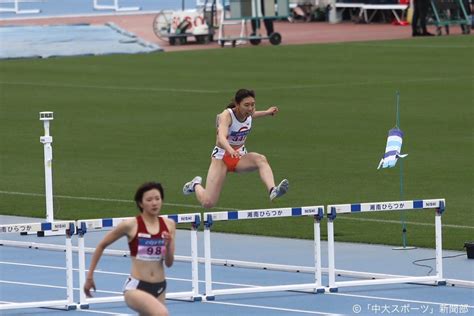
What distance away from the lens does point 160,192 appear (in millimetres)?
12367

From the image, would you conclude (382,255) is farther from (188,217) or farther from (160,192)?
(160,192)

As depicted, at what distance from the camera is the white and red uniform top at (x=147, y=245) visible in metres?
12.5

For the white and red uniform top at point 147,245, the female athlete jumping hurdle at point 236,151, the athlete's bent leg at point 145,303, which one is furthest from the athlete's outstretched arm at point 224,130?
the athlete's bent leg at point 145,303

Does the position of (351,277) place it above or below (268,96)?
below

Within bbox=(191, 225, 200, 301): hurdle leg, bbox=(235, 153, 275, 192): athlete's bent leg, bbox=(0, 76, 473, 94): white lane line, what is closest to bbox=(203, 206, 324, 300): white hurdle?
bbox=(191, 225, 200, 301): hurdle leg

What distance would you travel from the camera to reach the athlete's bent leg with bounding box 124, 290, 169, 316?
12.1 m

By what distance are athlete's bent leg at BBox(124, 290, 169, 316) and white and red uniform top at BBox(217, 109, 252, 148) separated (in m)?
5.39

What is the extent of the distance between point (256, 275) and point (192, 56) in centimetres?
3023

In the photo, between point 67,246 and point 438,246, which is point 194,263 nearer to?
point 67,246

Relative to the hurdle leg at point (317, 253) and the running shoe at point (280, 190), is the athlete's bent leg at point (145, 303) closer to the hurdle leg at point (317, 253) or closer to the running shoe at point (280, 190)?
the running shoe at point (280, 190)

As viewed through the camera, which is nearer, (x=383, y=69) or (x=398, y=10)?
(x=383, y=69)

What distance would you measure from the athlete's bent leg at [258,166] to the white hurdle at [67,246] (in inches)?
97.0

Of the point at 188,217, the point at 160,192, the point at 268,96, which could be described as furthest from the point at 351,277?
the point at 268,96

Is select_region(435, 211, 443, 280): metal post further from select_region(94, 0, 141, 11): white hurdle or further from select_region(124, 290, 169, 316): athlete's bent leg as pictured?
select_region(94, 0, 141, 11): white hurdle
